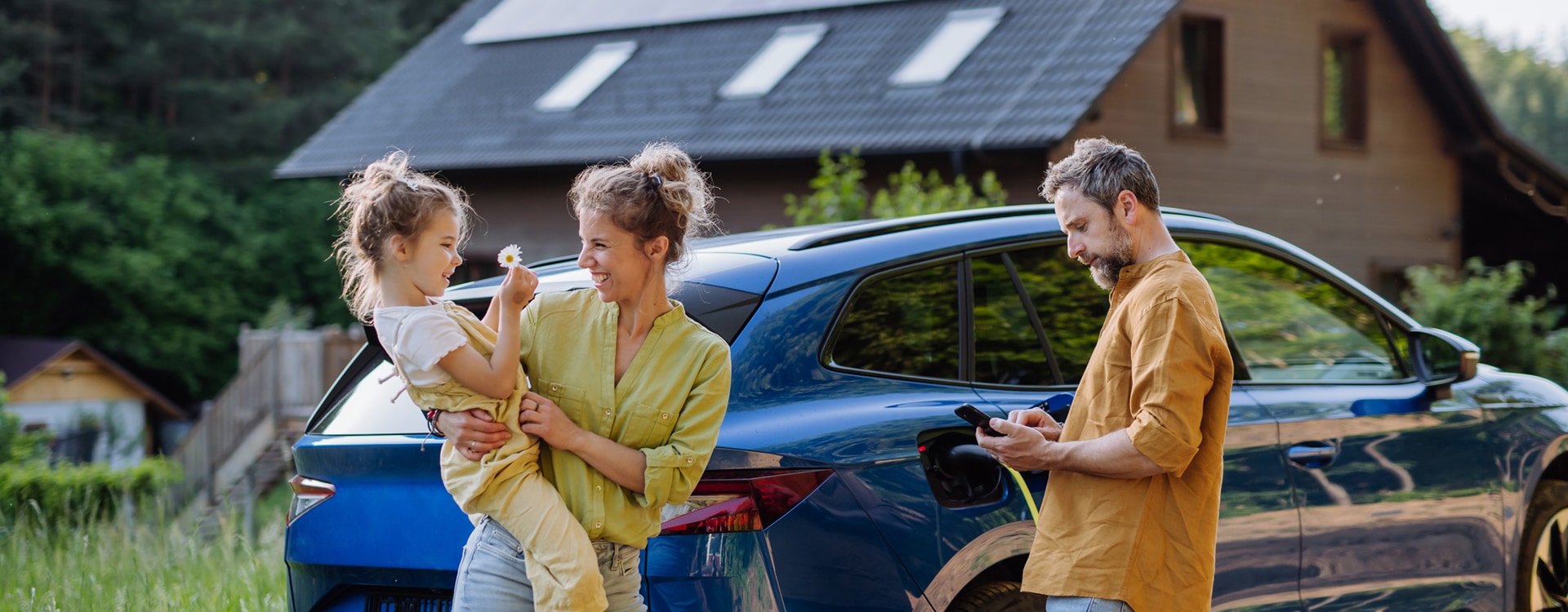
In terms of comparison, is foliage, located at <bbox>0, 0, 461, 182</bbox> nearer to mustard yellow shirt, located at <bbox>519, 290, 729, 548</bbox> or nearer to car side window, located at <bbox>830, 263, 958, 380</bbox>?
car side window, located at <bbox>830, 263, 958, 380</bbox>

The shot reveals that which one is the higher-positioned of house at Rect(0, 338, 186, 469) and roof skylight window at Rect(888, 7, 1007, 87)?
roof skylight window at Rect(888, 7, 1007, 87)

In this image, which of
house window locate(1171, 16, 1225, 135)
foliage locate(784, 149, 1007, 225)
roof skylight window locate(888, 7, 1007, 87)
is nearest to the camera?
foliage locate(784, 149, 1007, 225)

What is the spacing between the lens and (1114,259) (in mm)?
3094

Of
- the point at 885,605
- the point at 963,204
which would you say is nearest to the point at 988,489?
the point at 885,605

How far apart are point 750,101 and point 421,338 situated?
17.4 metres

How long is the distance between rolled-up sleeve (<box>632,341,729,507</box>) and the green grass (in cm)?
304

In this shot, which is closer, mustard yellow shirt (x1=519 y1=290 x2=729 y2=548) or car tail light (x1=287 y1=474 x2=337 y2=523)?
mustard yellow shirt (x1=519 y1=290 x2=729 y2=548)

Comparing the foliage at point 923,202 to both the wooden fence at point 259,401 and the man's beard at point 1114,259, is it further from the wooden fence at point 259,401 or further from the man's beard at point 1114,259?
the wooden fence at point 259,401

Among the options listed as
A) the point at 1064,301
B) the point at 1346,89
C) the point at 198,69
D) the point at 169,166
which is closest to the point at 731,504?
the point at 1064,301

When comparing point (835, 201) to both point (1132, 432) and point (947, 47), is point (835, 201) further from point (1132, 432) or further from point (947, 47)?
A: point (947, 47)

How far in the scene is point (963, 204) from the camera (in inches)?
397

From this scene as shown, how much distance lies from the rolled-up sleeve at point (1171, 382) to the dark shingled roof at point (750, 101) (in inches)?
510

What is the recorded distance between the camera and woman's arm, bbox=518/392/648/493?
8.76ft

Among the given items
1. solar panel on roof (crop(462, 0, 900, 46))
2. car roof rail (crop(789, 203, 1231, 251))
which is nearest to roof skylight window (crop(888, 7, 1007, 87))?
solar panel on roof (crop(462, 0, 900, 46))
